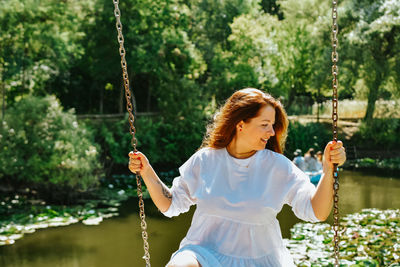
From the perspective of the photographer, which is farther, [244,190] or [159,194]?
[159,194]

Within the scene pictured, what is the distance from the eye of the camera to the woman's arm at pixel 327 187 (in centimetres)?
215

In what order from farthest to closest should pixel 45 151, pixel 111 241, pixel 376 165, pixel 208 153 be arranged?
pixel 376 165, pixel 45 151, pixel 111 241, pixel 208 153

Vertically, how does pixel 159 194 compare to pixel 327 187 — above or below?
below

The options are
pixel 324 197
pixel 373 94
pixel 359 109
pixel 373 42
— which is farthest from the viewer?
pixel 359 109

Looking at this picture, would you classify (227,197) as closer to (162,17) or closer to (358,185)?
(358,185)

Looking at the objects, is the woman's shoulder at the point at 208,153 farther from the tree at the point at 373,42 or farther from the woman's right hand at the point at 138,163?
the tree at the point at 373,42

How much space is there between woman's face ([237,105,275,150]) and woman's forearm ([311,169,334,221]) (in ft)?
1.11

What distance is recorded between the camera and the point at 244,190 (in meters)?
2.28

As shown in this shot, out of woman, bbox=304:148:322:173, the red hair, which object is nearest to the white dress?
the red hair

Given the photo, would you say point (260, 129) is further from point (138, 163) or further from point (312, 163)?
point (312, 163)

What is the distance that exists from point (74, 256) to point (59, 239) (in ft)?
2.54

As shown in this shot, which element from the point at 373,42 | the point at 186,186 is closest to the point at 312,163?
the point at 373,42

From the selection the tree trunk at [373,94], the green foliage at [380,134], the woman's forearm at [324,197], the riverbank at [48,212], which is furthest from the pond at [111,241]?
the tree trunk at [373,94]

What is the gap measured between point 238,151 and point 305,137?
44.7 feet
